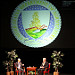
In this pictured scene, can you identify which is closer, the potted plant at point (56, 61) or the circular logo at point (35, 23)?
the potted plant at point (56, 61)

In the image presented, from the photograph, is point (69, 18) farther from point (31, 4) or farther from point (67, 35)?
point (31, 4)

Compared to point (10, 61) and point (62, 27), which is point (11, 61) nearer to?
point (10, 61)

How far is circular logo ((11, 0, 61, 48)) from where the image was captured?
9586 mm

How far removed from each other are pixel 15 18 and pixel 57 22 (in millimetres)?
1745

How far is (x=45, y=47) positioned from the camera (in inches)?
379

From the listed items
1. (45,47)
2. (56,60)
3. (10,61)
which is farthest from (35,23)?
(10,61)

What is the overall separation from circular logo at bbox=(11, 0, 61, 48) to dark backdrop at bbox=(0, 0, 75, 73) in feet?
0.57

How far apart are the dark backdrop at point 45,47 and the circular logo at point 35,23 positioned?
6.8 inches

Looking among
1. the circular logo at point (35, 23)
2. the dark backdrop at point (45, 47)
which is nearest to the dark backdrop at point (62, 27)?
the dark backdrop at point (45, 47)

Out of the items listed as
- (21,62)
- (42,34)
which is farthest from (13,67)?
(42,34)

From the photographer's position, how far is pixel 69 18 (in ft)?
31.4

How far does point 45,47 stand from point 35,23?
108cm

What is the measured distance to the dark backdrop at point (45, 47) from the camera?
9578mm

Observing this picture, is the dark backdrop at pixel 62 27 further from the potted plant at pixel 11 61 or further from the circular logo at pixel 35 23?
the potted plant at pixel 11 61
